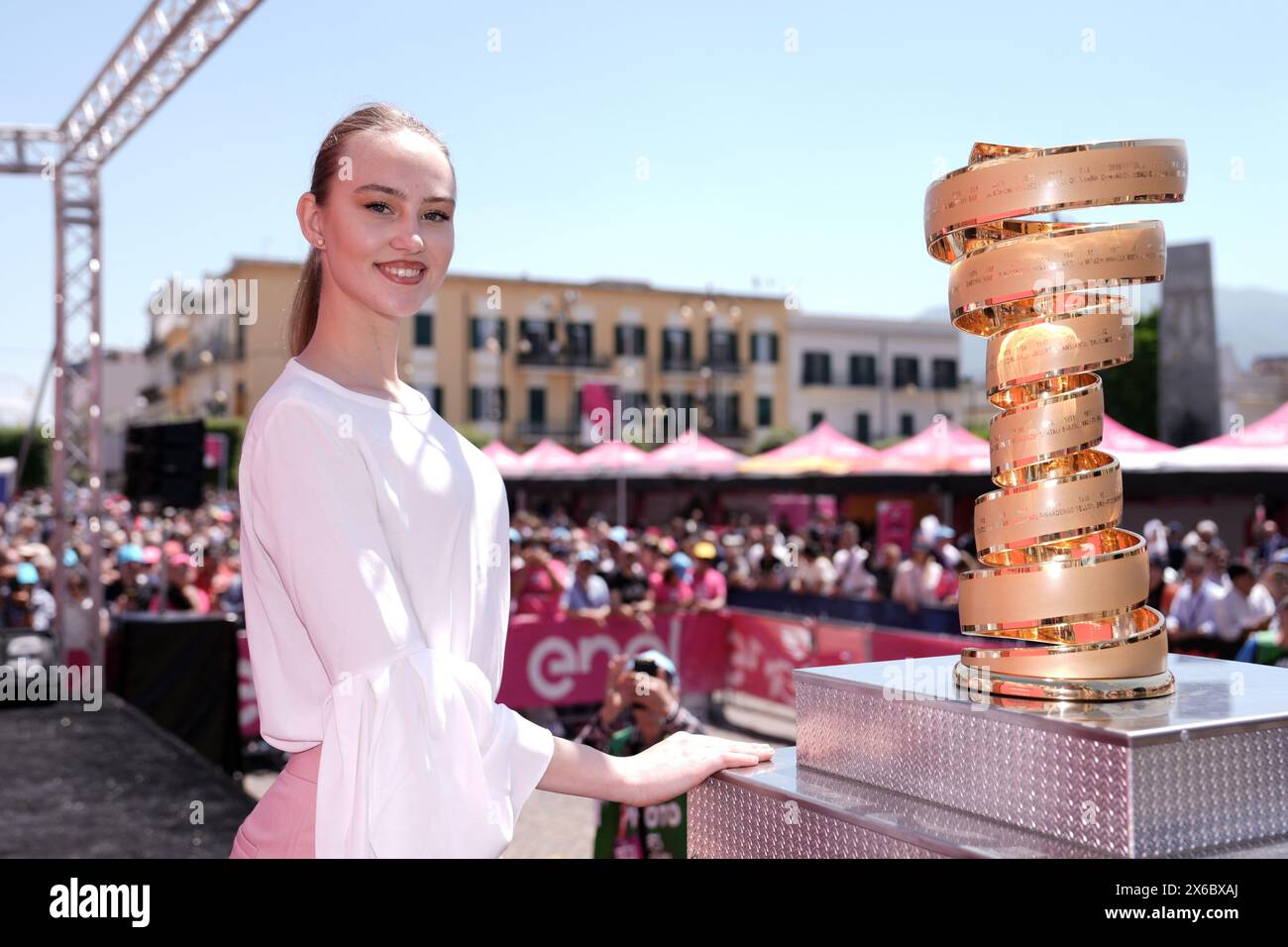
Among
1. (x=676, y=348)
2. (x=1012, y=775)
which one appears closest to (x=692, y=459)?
(x=1012, y=775)

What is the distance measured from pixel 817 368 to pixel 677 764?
185 feet

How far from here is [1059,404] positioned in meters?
1.56

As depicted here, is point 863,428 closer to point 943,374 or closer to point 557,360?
point 943,374

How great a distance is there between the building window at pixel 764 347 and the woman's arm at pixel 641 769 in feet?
180

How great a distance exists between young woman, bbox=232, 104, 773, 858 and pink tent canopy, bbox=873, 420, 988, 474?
52.6ft

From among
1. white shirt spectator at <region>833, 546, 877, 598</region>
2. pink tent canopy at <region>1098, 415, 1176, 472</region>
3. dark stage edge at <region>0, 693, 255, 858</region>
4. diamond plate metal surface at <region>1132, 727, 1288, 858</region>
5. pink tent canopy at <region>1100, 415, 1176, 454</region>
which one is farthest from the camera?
white shirt spectator at <region>833, 546, 877, 598</region>

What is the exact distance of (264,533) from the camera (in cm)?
143

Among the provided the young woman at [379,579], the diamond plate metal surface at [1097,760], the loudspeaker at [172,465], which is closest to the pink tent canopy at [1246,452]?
the loudspeaker at [172,465]

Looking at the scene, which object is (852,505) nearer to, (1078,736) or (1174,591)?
(1174,591)

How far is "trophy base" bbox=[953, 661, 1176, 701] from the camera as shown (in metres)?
1.51

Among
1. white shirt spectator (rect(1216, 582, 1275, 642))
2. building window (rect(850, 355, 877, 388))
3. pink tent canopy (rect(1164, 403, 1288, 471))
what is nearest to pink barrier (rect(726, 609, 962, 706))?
white shirt spectator (rect(1216, 582, 1275, 642))

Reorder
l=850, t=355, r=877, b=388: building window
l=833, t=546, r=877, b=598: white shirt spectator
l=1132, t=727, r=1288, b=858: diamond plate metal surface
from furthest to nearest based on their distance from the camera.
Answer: l=850, t=355, r=877, b=388: building window → l=833, t=546, r=877, b=598: white shirt spectator → l=1132, t=727, r=1288, b=858: diamond plate metal surface

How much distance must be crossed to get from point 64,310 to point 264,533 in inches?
524

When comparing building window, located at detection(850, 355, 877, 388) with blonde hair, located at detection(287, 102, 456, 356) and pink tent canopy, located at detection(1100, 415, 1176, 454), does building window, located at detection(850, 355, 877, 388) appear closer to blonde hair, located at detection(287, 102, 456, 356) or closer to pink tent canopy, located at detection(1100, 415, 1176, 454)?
pink tent canopy, located at detection(1100, 415, 1176, 454)
